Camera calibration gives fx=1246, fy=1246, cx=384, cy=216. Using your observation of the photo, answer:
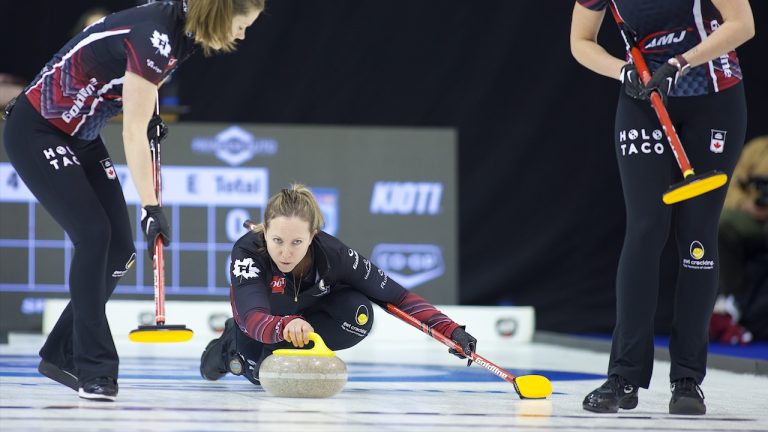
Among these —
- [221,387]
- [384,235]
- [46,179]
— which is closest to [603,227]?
[384,235]

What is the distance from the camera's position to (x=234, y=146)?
657cm

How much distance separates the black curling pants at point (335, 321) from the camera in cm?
371

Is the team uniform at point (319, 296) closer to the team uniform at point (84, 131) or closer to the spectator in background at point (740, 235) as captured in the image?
the team uniform at point (84, 131)

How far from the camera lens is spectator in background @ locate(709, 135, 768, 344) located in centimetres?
643

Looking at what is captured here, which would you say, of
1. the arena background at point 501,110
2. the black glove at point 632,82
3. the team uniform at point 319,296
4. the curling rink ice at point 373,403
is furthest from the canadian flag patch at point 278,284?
the arena background at point 501,110

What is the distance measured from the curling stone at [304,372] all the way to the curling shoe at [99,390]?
0.39 meters

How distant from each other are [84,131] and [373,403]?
3.50 feet

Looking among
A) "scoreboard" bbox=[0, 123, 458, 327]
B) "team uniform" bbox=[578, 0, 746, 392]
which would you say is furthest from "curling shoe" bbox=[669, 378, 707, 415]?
"scoreboard" bbox=[0, 123, 458, 327]

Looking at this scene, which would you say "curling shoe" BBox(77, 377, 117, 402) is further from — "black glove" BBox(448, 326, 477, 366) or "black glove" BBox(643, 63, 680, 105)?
"black glove" BBox(643, 63, 680, 105)

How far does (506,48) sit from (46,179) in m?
5.00

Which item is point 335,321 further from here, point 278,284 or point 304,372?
point 304,372

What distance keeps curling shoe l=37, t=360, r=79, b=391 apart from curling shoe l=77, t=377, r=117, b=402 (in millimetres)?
143

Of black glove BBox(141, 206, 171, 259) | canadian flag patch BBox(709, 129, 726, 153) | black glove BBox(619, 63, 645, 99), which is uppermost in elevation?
black glove BBox(619, 63, 645, 99)

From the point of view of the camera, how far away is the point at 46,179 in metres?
3.27
